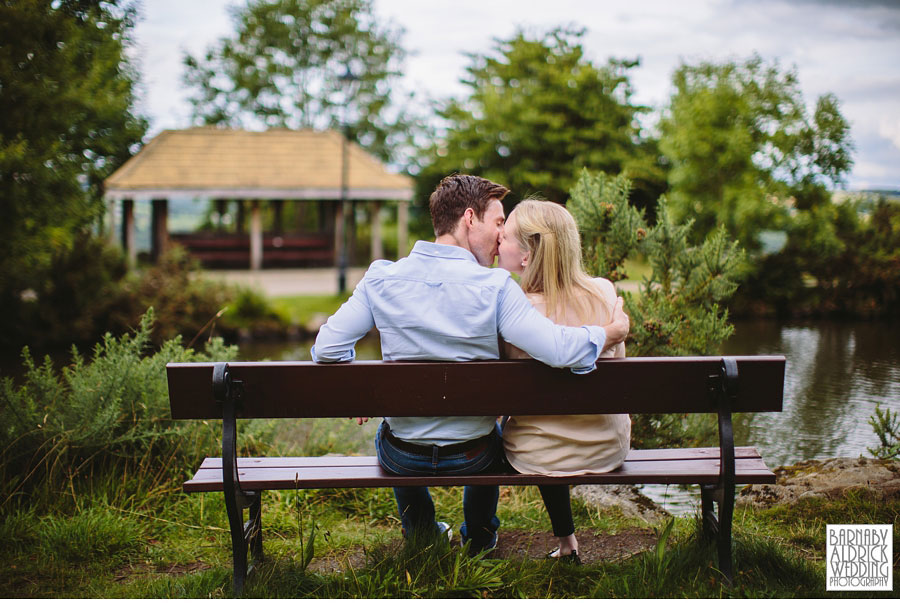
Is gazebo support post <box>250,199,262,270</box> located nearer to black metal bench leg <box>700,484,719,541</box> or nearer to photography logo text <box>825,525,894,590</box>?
black metal bench leg <box>700,484,719,541</box>

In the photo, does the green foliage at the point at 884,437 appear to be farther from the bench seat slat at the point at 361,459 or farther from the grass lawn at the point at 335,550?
the bench seat slat at the point at 361,459

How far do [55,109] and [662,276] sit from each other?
4899 mm

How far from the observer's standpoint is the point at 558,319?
2.92m

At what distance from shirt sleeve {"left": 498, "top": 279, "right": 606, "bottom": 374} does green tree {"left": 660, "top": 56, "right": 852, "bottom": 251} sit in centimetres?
1172

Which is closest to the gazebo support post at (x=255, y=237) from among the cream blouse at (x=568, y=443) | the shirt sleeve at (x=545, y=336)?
the cream blouse at (x=568, y=443)

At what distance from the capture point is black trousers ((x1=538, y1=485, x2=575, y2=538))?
3043mm

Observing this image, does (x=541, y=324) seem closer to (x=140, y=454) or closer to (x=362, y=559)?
(x=362, y=559)

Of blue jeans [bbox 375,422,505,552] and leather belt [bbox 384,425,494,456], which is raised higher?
leather belt [bbox 384,425,494,456]

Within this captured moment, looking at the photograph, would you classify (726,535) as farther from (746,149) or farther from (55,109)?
(746,149)

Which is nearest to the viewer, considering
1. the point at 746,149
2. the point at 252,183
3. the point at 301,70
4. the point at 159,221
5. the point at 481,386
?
the point at 481,386

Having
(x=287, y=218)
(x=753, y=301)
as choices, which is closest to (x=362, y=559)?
(x=753, y=301)

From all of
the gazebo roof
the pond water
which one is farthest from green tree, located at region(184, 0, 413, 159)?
the pond water

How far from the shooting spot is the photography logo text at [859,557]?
2.66m

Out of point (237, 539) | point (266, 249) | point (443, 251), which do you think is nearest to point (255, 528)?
point (237, 539)
